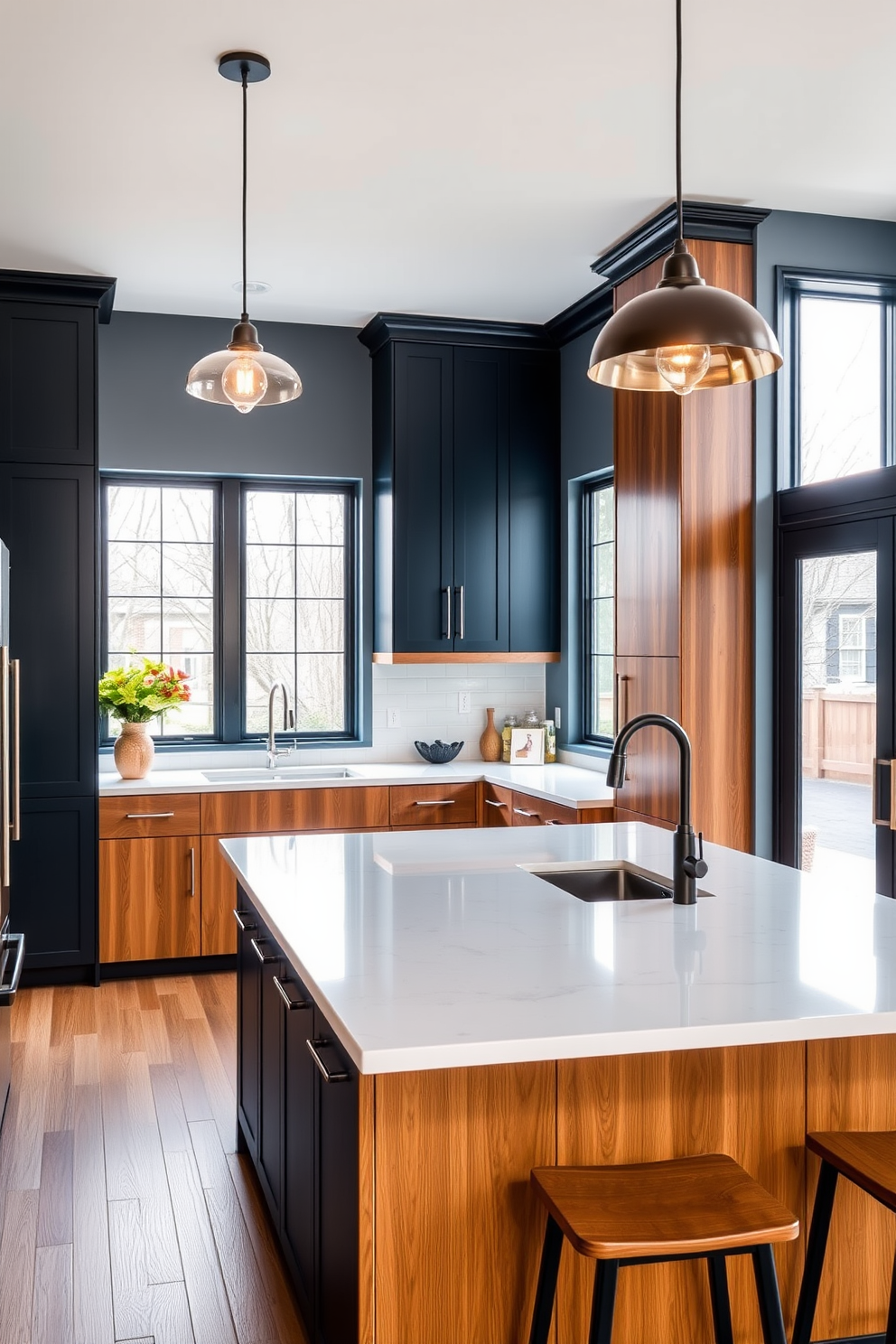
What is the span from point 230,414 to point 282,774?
5.69ft

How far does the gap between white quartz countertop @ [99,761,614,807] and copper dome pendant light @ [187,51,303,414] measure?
6.80ft

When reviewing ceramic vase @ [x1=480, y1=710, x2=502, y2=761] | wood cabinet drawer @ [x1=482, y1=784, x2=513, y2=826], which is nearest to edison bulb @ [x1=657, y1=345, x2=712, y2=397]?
wood cabinet drawer @ [x1=482, y1=784, x2=513, y2=826]

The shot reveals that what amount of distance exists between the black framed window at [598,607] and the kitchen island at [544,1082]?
308 centimetres

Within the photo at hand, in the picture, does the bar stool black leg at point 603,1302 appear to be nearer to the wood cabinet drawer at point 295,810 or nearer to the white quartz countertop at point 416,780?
the white quartz countertop at point 416,780

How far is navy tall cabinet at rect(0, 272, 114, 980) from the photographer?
4.74 meters

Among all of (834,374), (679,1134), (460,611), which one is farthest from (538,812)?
(679,1134)

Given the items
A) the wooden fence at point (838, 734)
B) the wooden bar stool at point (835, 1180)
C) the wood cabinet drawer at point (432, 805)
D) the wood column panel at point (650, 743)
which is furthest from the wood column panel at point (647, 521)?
the wooden bar stool at point (835, 1180)

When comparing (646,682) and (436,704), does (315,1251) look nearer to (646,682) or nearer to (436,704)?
(646,682)

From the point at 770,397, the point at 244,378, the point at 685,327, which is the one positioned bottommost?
the point at 685,327

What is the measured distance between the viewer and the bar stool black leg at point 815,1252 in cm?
192

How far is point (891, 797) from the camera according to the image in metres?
3.60

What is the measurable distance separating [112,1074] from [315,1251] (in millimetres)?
1857

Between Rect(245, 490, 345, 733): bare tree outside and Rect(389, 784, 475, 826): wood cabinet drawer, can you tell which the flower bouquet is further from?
Rect(389, 784, 475, 826): wood cabinet drawer

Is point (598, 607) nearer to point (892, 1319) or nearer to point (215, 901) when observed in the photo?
point (215, 901)
